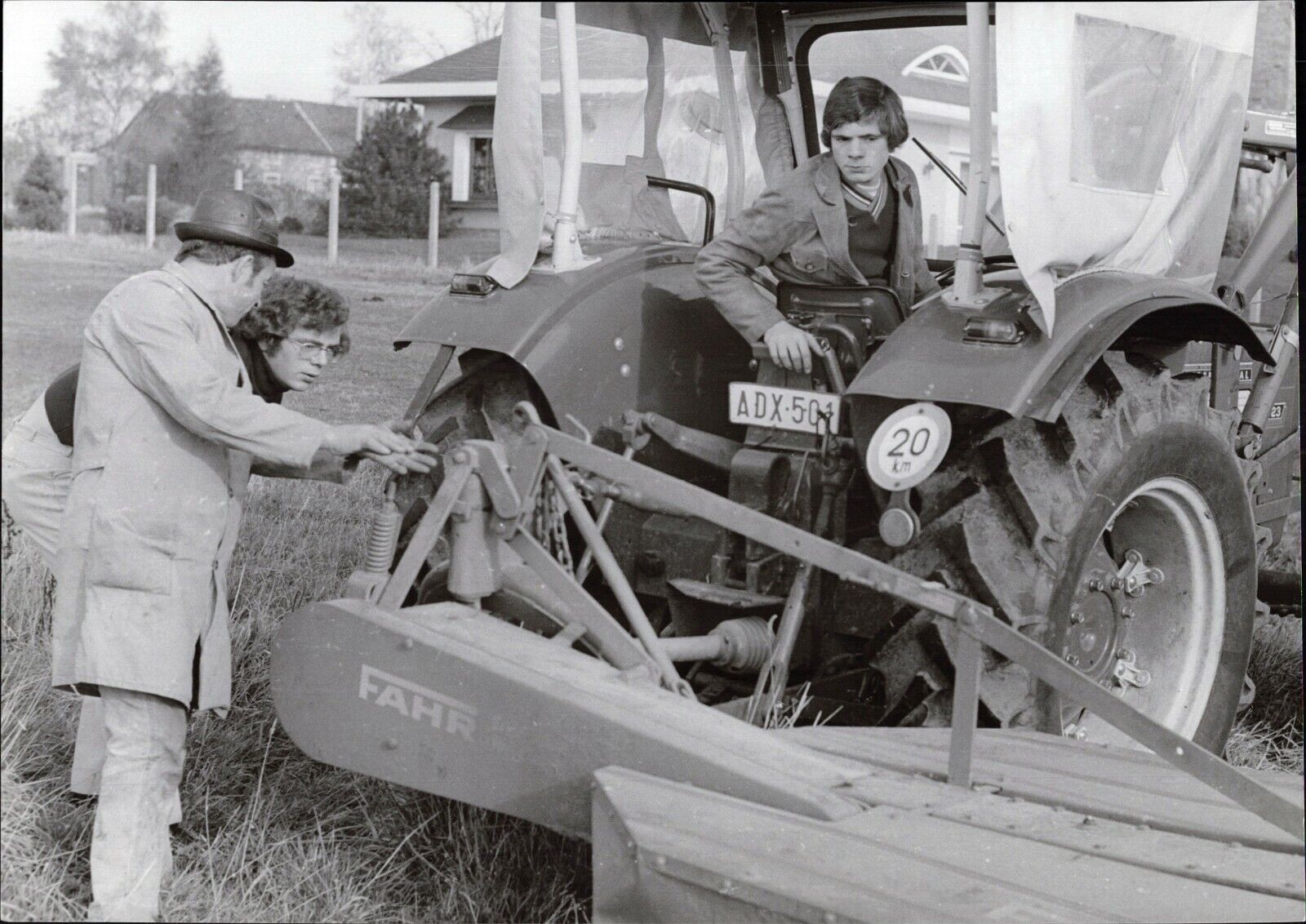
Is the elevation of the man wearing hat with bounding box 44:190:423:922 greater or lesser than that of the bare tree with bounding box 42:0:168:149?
lesser

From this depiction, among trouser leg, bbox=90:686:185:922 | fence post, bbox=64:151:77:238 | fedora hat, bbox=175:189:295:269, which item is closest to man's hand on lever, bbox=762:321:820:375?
fedora hat, bbox=175:189:295:269

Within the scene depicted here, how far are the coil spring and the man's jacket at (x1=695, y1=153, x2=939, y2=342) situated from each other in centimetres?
101

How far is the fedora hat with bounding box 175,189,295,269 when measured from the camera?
314cm

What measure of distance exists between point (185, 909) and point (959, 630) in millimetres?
1678

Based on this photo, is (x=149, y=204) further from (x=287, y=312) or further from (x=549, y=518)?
(x=549, y=518)

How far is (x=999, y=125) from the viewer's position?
2.92 metres

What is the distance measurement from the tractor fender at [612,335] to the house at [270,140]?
1792 millimetres

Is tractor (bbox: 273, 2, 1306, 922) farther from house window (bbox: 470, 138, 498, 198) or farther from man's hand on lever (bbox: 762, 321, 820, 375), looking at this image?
house window (bbox: 470, 138, 498, 198)

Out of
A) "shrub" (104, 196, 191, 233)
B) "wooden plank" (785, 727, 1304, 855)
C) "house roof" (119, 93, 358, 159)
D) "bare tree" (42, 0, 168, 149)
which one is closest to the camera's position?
"wooden plank" (785, 727, 1304, 855)

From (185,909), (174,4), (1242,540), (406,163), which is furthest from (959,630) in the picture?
(406,163)

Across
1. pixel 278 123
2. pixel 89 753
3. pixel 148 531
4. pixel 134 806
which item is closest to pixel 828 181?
pixel 148 531

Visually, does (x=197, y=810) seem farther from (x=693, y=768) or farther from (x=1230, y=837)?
(x=1230, y=837)

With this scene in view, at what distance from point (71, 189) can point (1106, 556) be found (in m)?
3.99

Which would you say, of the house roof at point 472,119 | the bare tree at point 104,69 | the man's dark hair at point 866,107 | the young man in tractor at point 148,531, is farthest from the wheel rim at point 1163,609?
the bare tree at point 104,69
